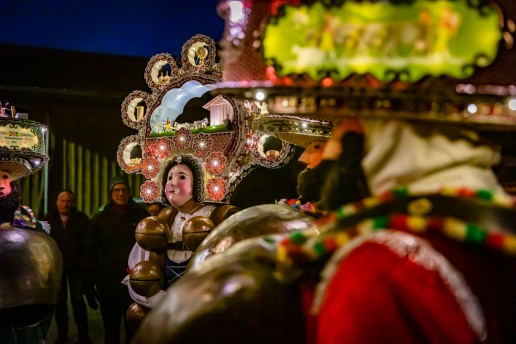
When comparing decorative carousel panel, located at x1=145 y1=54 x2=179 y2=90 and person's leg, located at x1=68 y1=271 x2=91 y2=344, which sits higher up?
decorative carousel panel, located at x1=145 y1=54 x2=179 y2=90

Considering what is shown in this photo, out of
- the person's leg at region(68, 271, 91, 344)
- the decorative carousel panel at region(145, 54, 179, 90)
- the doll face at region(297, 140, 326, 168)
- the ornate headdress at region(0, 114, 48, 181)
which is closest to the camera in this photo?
the doll face at region(297, 140, 326, 168)

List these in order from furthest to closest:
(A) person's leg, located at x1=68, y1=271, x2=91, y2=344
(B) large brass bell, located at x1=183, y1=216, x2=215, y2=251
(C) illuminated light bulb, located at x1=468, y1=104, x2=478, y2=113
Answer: (A) person's leg, located at x1=68, y1=271, x2=91, y2=344 → (B) large brass bell, located at x1=183, y1=216, x2=215, y2=251 → (C) illuminated light bulb, located at x1=468, y1=104, x2=478, y2=113

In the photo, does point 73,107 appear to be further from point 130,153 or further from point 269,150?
point 269,150

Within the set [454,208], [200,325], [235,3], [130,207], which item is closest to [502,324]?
[454,208]

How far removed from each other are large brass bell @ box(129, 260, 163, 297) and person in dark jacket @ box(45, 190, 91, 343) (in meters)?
2.25

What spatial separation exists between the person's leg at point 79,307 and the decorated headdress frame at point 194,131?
3.94 feet

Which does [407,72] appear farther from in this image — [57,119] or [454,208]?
[57,119]

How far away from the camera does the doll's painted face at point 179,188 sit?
4484 mm

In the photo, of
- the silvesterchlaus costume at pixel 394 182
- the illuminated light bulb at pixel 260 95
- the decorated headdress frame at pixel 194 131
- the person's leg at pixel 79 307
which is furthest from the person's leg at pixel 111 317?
the illuminated light bulb at pixel 260 95

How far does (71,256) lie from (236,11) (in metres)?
4.75

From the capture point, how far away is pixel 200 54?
4.78 m

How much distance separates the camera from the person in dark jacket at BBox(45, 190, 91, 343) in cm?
572

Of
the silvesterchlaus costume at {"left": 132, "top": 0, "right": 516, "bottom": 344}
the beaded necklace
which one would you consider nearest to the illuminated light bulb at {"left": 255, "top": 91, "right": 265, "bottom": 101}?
the silvesterchlaus costume at {"left": 132, "top": 0, "right": 516, "bottom": 344}

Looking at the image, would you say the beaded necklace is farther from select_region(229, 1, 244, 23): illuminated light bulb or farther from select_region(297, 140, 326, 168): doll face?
select_region(297, 140, 326, 168): doll face
